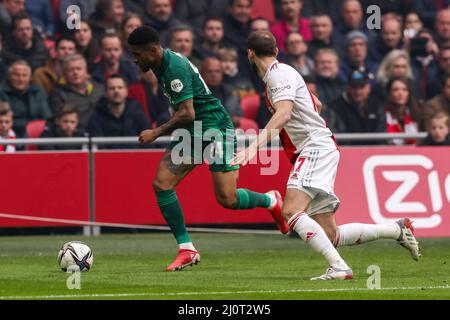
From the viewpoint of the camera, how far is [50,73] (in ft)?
61.9

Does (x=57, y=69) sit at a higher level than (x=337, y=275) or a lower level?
higher

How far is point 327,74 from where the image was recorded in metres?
19.8

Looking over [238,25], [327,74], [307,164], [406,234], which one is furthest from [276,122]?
[238,25]

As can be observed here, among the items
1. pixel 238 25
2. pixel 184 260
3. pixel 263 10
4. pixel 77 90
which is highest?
pixel 263 10

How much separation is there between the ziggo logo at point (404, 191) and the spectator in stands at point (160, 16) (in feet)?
14.8

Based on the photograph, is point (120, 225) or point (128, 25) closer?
point (120, 225)

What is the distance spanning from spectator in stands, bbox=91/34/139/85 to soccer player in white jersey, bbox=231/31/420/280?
24.3 feet

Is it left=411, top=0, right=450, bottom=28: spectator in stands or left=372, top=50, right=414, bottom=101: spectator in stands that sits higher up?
left=411, top=0, right=450, bottom=28: spectator in stands

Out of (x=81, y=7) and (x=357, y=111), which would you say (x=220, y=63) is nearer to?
(x=357, y=111)

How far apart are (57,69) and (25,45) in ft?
1.84

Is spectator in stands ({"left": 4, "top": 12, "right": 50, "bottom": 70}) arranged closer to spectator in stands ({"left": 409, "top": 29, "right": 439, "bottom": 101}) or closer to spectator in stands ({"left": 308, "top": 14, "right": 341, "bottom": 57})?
spectator in stands ({"left": 308, "top": 14, "right": 341, "bottom": 57})

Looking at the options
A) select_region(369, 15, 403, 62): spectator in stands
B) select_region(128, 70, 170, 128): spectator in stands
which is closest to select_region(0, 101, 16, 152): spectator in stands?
select_region(128, 70, 170, 128): spectator in stands

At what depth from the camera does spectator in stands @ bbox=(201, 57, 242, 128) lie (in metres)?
18.6

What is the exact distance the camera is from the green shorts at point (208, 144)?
12852 millimetres
